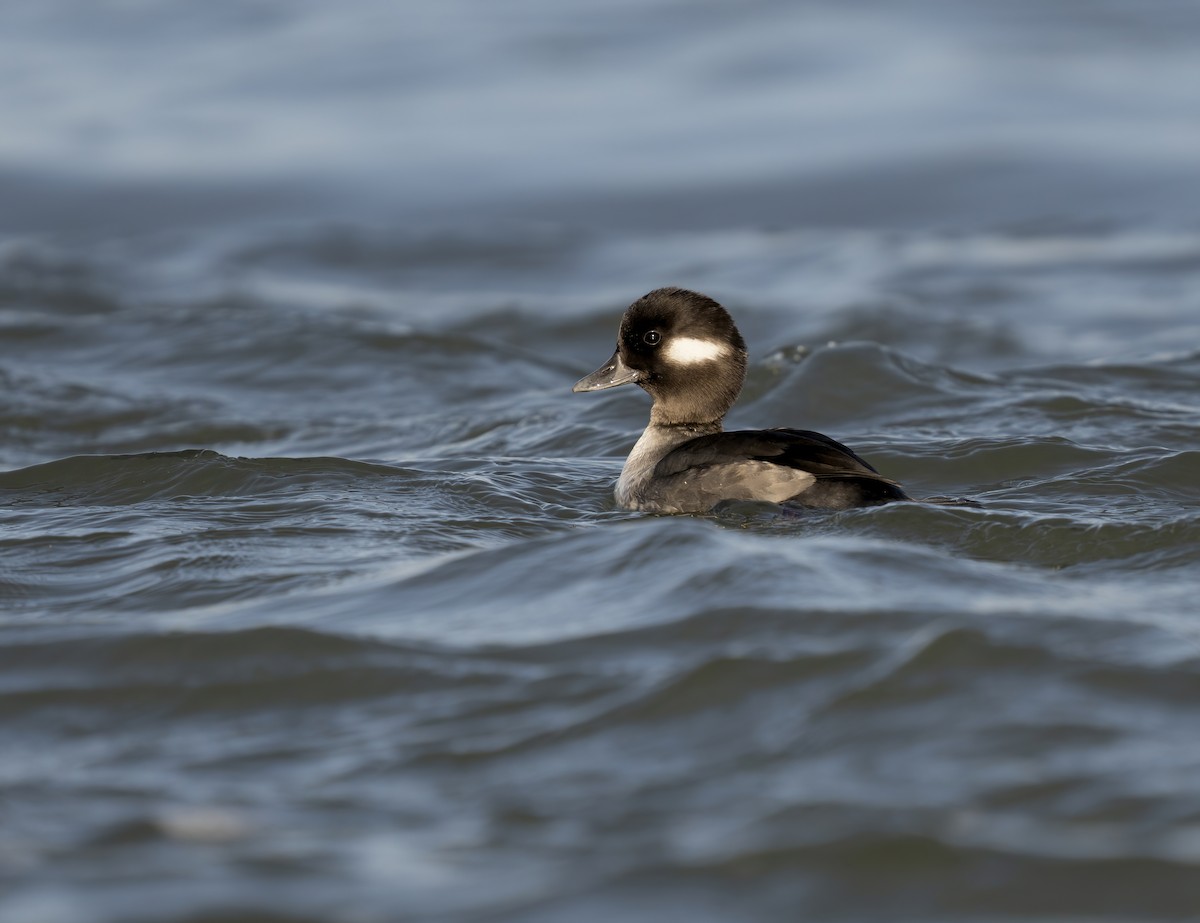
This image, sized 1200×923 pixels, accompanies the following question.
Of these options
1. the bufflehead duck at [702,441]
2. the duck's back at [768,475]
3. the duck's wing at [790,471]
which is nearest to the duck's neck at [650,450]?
the bufflehead duck at [702,441]

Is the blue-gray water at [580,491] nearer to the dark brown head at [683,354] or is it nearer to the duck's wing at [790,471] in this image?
the duck's wing at [790,471]

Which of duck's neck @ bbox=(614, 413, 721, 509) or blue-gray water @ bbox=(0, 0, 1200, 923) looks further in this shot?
duck's neck @ bbox=(614, 413, 721, 509)

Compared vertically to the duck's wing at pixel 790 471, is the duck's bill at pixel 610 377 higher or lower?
higher

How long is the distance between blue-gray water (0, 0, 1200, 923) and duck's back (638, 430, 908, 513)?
0.13 metres

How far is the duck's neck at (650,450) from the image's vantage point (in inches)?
306

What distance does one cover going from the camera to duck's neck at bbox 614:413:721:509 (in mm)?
7770

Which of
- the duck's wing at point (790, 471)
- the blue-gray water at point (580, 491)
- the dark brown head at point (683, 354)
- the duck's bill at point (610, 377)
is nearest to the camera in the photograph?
the blue-gray water at point (580, 491)

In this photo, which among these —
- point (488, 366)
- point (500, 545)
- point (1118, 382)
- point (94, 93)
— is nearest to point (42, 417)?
point (488, 366)

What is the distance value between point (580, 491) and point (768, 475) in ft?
4.48

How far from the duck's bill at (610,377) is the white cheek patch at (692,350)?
28 cm

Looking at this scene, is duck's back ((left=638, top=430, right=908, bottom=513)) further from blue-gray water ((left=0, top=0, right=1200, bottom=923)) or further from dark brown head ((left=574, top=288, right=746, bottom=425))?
dark brown head ((left=574, top=288, right=746, bottom=425))

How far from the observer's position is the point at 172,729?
5.16 meters

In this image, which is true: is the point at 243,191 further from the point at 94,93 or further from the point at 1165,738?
the point at 1165,738

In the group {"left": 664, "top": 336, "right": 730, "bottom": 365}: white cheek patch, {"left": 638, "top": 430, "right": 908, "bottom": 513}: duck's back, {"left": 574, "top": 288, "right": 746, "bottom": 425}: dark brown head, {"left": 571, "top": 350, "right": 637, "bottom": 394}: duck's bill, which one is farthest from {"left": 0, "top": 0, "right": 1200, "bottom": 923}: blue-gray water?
{"left": 664, "top": 336, "right": 730, "bottom": 365}: white cheek patch
